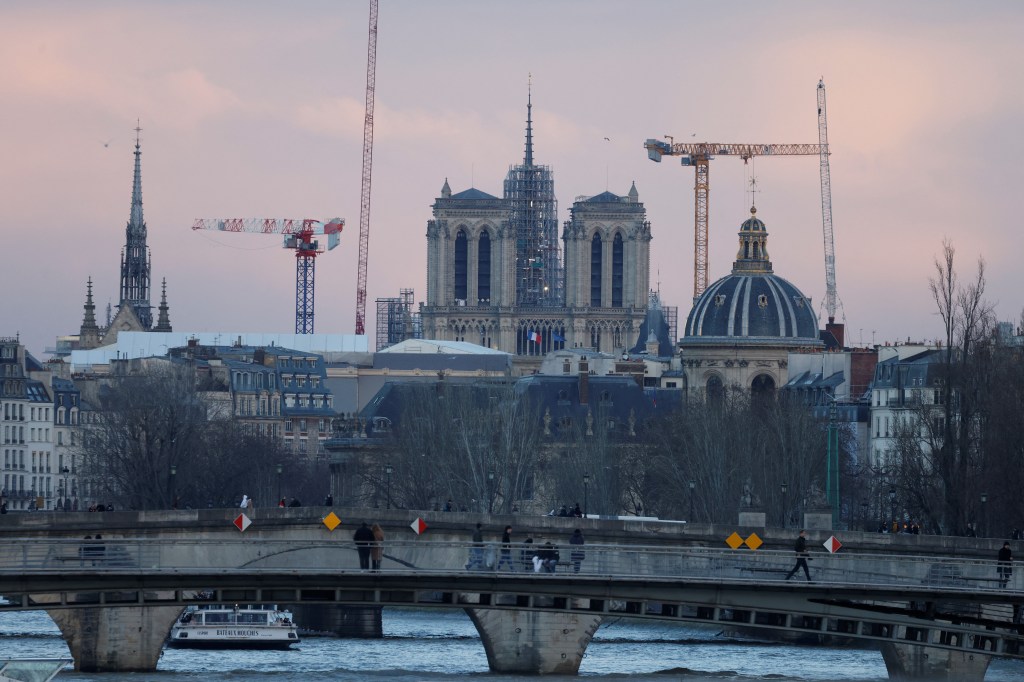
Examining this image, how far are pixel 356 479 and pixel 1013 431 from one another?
214 ft

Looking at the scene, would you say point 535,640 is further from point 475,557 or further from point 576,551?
point 475,557

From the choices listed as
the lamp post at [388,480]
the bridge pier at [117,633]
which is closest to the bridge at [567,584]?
the bridge pier at [117,633]

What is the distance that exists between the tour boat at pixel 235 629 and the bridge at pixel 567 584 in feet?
49.3

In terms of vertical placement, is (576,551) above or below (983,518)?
below

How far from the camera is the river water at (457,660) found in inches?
3497

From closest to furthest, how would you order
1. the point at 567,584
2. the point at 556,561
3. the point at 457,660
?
the point at 567,584, the point at 556,561, the point at 457,660

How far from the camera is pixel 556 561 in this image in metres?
79.0

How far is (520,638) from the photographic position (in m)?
89.9

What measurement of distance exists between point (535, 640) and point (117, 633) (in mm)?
10585

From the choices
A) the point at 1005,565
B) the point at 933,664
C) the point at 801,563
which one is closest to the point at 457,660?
the point at 933,664

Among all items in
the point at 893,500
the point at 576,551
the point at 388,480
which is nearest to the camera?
the point at 576,551

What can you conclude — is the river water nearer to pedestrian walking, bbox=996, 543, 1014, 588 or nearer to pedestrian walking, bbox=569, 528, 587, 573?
pedestrian walking, bbox=569, 528, 587, 573

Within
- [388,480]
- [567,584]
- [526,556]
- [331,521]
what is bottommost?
[567,584]

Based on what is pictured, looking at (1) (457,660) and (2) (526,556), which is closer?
(2) (526,556)
